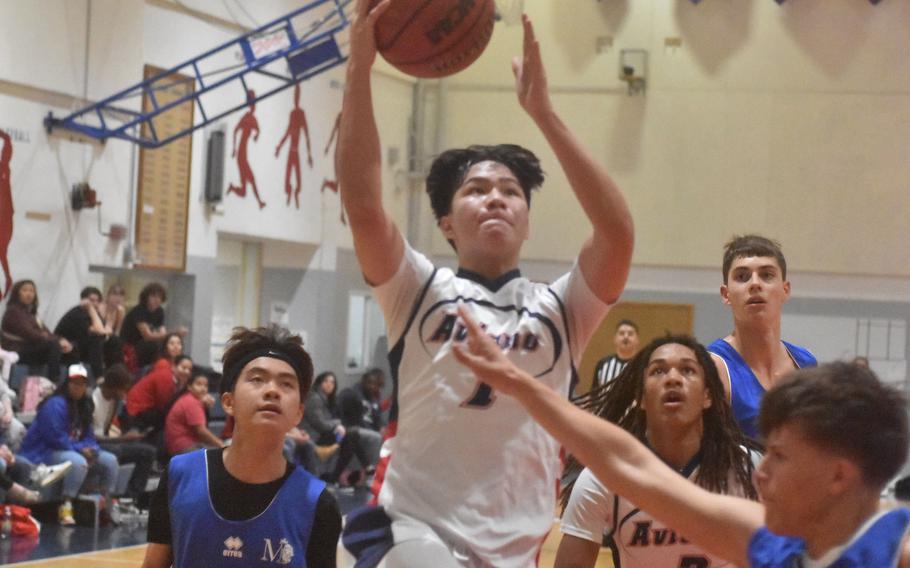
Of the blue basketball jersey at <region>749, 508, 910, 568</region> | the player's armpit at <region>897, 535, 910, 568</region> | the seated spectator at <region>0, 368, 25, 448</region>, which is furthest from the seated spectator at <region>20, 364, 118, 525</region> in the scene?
the player's armpit at <region>897, 535, 910, 568</region>

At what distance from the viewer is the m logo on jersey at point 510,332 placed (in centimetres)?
327

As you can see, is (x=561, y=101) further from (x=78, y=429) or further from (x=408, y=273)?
(x=408, y=273)

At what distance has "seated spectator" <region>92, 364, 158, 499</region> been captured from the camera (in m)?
11.7

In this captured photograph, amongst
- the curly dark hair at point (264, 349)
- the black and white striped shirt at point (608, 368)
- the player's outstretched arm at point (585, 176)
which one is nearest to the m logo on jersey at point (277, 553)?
the curly dark hair at point (264, 349)

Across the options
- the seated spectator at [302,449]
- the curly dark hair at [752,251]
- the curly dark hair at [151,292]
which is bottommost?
the seated spectator at [302,449]

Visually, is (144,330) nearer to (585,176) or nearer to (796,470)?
(585,176)

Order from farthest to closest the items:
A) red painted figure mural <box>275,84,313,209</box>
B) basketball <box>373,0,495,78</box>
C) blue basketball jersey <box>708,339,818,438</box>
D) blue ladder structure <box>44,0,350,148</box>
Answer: red painted figure mural <box>275,84,313,209</box> → blue ladder structure <box>44,0,350,148</box> → blue basketball jersey <box>708,339,818,438</box> → basketball <box>373,0,495,78</box>

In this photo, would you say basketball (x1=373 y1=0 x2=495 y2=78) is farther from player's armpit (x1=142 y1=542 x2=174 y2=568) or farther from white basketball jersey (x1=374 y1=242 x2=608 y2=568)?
player's armpit (x1=142 y1=542 x2=174 y2=568)

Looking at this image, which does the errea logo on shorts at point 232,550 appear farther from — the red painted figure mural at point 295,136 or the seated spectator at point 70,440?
the red painted figure mural at point 295,136

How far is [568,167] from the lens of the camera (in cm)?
321

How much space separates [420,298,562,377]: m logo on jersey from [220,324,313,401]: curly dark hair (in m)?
1.10

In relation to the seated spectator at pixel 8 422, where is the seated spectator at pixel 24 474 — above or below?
below

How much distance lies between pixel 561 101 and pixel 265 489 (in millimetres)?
16134

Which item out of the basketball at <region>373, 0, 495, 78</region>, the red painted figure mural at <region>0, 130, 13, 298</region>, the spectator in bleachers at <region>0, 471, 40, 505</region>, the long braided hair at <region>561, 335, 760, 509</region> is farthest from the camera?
the red painted figure mural at <region>0, 130, 13, 298</region>
